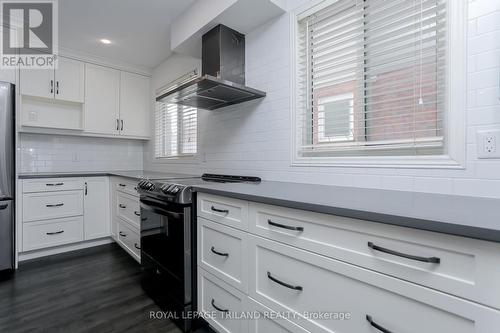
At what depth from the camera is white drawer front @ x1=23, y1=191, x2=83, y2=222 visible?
104 inches

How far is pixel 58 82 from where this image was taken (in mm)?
3016

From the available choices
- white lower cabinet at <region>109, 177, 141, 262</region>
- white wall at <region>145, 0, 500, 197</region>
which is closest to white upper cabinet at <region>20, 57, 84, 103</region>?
white wall at <region>145, 0, 500, 197</region>

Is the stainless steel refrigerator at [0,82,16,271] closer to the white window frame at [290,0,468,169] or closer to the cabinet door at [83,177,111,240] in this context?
the cabinet door at [83,177,111,240]

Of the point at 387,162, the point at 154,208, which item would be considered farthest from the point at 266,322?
the point at 154,208

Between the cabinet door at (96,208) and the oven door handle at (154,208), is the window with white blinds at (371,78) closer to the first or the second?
the oven door handle at (154,208)

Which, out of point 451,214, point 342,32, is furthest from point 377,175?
point 342,32

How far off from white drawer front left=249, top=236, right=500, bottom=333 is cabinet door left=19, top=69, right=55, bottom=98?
3184mm

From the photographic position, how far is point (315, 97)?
175 cm

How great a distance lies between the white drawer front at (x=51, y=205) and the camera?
2.64m

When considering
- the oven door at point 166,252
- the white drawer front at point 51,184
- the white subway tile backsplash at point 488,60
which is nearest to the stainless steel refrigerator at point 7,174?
the white drawer front at point 51,184

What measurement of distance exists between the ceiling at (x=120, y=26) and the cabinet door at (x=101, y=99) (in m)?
0.23

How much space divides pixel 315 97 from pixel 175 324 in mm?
1843

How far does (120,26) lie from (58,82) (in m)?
1.17

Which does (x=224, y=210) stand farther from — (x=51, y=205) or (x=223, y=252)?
(x=51, y=205)
